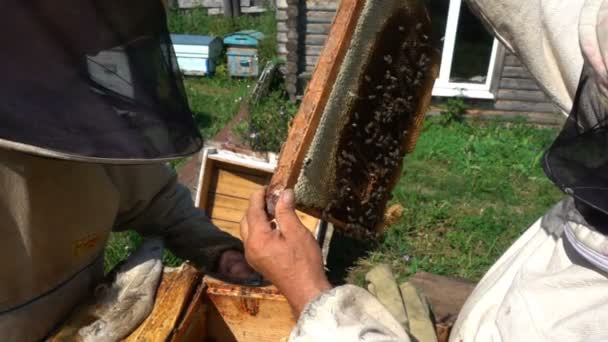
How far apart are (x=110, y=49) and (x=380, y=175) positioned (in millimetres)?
961

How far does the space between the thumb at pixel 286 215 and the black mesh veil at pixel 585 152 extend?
1.90 feet

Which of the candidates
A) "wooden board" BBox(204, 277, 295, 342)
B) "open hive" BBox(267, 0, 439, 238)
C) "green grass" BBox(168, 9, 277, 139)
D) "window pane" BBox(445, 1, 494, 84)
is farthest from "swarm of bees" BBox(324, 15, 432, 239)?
"window pane" BBox(445, 1, 494, 84)

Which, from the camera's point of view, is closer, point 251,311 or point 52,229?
point 52,229

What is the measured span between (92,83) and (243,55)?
7.21 metres

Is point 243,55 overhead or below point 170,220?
below

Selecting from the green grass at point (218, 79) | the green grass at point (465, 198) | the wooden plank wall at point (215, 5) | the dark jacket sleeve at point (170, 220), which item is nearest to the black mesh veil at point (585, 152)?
the dark jacket sleeve at point (170, 220)

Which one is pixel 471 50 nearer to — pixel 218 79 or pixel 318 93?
pixel 218 79

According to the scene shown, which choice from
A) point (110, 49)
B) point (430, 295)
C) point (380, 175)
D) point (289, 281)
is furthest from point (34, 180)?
point (430, 295)

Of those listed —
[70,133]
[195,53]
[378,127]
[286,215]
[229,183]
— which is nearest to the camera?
[70,133]

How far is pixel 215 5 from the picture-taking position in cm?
1038

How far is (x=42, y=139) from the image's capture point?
1.20 meters

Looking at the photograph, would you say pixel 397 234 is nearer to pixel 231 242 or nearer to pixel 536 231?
pixel 231 242

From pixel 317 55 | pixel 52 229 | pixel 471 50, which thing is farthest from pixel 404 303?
pixel 471 50

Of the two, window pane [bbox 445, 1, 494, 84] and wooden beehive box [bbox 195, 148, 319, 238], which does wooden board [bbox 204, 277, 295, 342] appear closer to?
wooden beehive box [bbox 195, 148, 319, 238]
